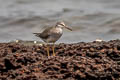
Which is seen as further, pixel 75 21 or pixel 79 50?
pixel 75 21

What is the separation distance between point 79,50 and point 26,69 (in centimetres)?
159

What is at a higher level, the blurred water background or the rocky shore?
the blurred water background

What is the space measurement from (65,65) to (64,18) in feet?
41.9

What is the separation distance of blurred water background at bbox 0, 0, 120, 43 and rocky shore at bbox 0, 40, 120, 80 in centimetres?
722

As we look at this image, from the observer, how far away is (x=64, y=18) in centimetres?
2005

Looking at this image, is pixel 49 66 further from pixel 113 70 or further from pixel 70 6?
pixel 70 6

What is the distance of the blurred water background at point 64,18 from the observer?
55.5ft

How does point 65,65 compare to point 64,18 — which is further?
point 64,18

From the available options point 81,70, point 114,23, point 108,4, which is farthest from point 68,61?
point 108,4

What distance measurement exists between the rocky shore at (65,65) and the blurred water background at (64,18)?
23.7 ft

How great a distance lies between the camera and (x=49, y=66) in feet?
24.0

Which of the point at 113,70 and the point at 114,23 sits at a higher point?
the point at 114,23

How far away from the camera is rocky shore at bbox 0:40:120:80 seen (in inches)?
280

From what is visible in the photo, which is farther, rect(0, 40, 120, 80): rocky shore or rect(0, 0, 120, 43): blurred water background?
rect(0, 0, 120, 43): blurred water background
